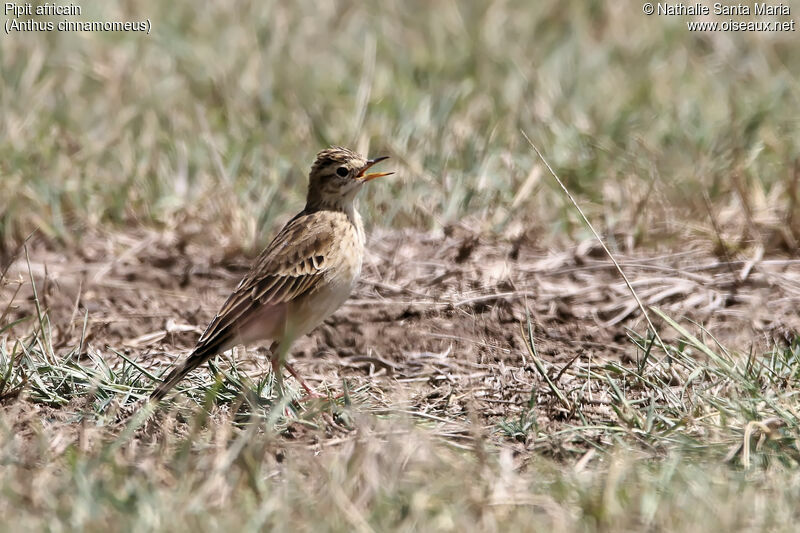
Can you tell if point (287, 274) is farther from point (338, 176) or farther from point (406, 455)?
point (406, 455)

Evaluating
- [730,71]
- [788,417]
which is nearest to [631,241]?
[788,417]

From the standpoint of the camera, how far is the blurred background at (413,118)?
7254 millimetres

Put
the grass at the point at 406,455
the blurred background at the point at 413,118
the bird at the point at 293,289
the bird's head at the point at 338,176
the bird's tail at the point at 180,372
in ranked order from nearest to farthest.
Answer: the grass at the point at 406,455 → the bird's tail at the point at 180,372 → the bird at the point at 293,289 → the bird's head at the point at 338,176 → the blurred background at the point at 413,118

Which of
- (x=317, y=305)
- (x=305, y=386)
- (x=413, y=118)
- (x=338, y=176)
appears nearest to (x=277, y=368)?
(x=305, y=386)

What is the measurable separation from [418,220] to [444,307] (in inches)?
44.4

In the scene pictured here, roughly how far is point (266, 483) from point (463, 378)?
1581 mm

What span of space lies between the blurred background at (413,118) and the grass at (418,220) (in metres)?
0.03

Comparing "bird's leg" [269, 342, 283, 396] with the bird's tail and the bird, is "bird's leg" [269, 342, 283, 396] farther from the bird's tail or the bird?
the bird's tail

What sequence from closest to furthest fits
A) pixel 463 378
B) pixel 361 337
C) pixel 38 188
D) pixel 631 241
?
pixel 463 378, pixel 361 337, pixel 631 241, pixel 38 188

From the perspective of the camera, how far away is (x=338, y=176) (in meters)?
6.00

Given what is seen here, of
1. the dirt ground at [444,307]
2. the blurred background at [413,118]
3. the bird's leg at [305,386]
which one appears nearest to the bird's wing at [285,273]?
the bird's leg at [305,386]

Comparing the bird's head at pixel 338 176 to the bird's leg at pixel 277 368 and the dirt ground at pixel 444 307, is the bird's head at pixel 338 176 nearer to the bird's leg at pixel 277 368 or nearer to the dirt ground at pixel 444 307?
the dirt ground at pixel 444 307

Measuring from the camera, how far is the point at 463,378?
5.70m

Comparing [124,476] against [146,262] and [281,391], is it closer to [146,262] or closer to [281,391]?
[281,391]
